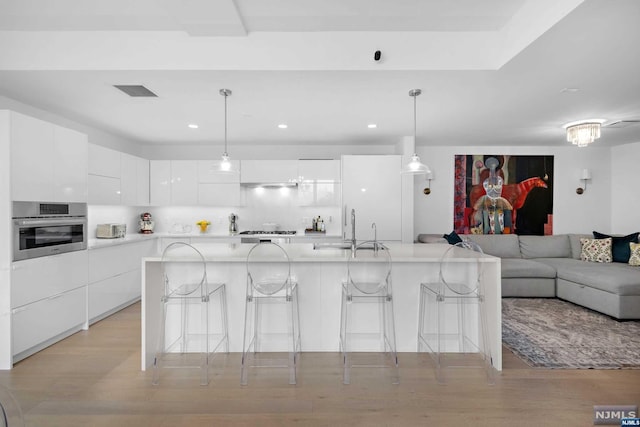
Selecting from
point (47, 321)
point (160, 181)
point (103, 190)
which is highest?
point (160, 181)

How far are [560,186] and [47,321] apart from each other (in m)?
7.44

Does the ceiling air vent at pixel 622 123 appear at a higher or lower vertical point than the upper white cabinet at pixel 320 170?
higher

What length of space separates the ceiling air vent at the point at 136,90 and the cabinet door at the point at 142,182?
226cm

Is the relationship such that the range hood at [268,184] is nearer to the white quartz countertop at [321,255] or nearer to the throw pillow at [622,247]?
the white quartz countertop at [321,255]

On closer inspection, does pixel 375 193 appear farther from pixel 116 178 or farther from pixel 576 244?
pixel 116 178

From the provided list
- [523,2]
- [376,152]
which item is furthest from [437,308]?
[376,152]

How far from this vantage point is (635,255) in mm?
4516

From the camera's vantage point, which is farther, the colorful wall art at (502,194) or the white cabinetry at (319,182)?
the colorful wall art at (502,194)

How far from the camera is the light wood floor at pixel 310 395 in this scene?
206cm

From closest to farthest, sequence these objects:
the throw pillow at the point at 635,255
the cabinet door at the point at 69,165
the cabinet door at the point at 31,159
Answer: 1. the cabinet door at the point at 31,159
2. the cabinet door at the point at 69,165
3. the throw pillow at the point at 635,255

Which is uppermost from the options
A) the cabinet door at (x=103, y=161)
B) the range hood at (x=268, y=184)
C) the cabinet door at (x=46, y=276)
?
the cabinet door at (x=103, y=161)

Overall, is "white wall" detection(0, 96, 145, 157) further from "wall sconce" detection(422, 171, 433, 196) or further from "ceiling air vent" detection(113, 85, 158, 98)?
"wall sconce" detection(422, 171, 433, 196)

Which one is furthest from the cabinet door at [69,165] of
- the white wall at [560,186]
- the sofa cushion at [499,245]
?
the sofa cushion at [499,245]

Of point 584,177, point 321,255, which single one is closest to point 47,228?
point 321,255
